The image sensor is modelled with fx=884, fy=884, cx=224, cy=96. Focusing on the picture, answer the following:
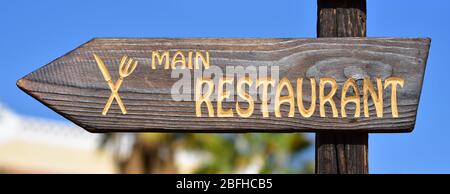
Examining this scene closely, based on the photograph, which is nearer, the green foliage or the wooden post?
the wooden post

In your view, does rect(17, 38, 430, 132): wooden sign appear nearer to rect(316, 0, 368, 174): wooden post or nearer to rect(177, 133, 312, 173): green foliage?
rect(316, 0, 368, 174): wooden post

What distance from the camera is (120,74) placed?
297 cm

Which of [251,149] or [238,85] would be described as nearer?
[238,85]

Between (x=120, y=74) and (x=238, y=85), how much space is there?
1.31ft

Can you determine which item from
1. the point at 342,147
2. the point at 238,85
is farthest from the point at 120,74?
the point at 342,147

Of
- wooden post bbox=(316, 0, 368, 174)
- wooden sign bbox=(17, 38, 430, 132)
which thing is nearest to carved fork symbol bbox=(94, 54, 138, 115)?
wooden sign bbox=(17, 38, 430, 132)

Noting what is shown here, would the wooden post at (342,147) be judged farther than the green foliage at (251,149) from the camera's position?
No

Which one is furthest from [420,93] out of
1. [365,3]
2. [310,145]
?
[310,145]

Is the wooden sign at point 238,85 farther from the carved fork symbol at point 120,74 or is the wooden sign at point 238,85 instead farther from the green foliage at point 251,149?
the green foliage at point 251,149

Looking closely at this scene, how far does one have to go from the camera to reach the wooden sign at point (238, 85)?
114 inches

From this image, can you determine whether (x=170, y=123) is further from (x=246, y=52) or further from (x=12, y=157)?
(x=12, y=157)

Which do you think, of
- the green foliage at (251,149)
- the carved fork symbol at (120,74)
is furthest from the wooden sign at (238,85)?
the green foliage at (251,149)

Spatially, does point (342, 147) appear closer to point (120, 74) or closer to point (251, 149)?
point (120, 74)

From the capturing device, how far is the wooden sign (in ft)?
9.50
